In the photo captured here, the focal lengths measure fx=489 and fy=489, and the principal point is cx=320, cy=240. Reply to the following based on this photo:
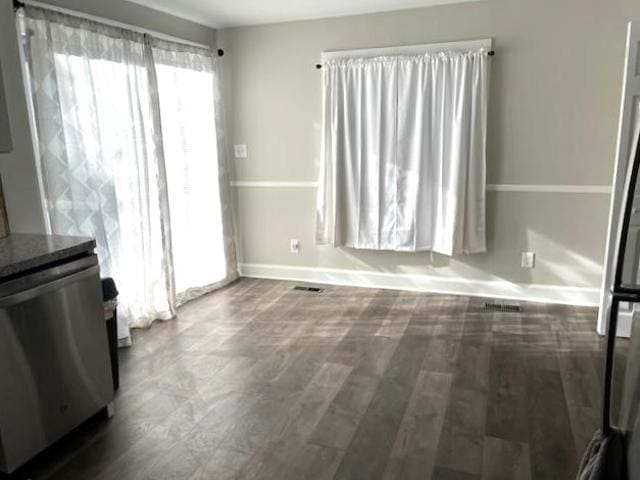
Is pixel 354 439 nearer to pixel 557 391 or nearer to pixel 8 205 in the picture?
pixel 557 391

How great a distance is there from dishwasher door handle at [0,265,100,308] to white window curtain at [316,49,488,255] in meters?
2.47

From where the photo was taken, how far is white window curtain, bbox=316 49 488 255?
387cm

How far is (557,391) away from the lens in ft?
8.64

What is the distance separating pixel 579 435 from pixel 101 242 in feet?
9.67

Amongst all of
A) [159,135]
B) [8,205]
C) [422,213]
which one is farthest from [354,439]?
[159,135]

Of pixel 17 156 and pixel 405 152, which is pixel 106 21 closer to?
pixel 17 156

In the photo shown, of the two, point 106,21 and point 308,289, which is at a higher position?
point 106,21

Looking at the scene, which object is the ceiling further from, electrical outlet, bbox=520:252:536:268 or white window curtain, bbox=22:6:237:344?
electrical outlet, bbox=520:252:536:268

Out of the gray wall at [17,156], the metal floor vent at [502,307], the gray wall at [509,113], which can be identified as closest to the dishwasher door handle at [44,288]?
the gray wall at [17,156]

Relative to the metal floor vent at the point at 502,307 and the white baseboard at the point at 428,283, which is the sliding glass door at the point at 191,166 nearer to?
the white baseboard at the point at 428,283

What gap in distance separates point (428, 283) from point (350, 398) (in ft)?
6.47

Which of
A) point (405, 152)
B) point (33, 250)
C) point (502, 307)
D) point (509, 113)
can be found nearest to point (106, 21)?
point (33, 250)

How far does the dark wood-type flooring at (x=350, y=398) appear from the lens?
2.10 meters

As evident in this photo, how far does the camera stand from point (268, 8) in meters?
3.91
